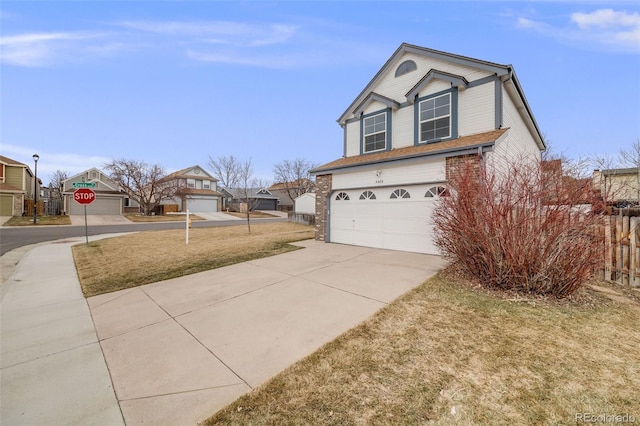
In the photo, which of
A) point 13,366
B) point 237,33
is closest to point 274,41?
point 237,33

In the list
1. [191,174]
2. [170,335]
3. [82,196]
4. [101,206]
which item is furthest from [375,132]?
[191,174]

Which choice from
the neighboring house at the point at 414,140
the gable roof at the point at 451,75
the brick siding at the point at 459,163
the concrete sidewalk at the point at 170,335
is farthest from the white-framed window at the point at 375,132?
the concrete sidewalk at the point at 170,335

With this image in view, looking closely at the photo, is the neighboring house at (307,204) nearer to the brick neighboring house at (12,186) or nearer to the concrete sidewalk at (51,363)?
the concrete sidewalk at (51,363)

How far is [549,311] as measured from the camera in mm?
4109

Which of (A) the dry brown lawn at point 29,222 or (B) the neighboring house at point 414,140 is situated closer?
(B) the neighboring house at point 414,140

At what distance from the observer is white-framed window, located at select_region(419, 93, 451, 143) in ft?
32.1

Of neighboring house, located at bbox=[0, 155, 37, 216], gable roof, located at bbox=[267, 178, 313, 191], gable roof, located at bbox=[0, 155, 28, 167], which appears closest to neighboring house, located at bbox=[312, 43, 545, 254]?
gable roof, located at bbox=[267, 178, 313, 191]

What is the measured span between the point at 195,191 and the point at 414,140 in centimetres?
3831

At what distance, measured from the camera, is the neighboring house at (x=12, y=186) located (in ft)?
83.2

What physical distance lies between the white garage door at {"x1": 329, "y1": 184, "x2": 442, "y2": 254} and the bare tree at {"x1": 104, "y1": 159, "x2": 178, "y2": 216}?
31793mm

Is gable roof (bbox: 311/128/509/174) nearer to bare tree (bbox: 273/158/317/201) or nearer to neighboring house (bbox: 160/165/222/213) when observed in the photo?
neighboring house (bbox: 160/165/222/213)

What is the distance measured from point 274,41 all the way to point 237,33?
163 centimetres

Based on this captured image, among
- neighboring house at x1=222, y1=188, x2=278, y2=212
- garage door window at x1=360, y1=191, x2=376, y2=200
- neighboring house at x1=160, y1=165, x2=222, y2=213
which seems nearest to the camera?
garage door window at x1=360, y1=191, x2=376, y2=200

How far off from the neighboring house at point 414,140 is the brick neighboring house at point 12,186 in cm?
3395
